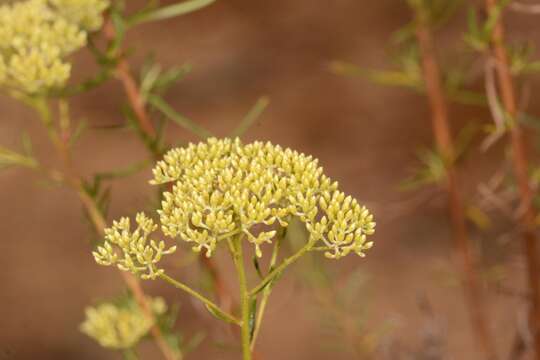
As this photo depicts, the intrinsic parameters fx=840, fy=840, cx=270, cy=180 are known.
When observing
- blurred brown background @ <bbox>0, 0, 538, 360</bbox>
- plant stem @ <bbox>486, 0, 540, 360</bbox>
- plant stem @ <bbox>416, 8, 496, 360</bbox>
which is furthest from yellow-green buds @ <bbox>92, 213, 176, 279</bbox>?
blurred brown background @ <bbox>0, 0, 538, 360</bbox>

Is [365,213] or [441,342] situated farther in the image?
[441,342]

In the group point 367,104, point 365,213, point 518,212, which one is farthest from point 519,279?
→ point 365,213

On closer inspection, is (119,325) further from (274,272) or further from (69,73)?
(274,272)

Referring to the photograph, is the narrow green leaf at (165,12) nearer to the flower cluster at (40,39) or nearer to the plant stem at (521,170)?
the flower cluster at (40,39)

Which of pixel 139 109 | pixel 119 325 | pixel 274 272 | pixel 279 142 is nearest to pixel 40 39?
pixel 139 109

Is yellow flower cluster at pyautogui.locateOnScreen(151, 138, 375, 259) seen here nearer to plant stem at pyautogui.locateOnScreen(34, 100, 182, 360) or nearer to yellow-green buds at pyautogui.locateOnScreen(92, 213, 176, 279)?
yellow-green buds at pyautogui.locateOnScreen(92, 213, 176, 279)

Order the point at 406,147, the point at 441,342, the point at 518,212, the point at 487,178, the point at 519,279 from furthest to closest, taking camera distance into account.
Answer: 1. the point at 406,147
2. the point at 487,178
3. the point at 519,279
4. the point at 441,342
5. the point at 518,212

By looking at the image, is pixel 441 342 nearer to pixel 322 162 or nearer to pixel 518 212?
pixel 518 212
